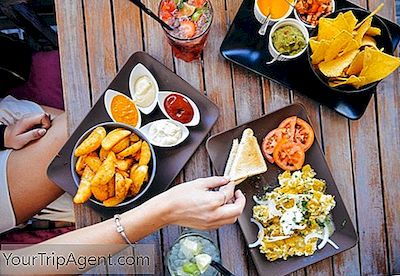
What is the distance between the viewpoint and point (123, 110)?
1510mm

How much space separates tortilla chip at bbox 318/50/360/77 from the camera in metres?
1.42

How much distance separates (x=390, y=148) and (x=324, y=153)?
0.56 ft

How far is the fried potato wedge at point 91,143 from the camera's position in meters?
1.43

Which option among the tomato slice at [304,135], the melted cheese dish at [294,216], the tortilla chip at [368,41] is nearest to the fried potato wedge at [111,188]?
the melted cheese dish at [294,216]

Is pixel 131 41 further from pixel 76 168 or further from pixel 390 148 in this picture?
pixel 390 148

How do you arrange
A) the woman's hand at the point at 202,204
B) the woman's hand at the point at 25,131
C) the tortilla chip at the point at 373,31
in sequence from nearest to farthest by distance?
1. the woman's hand at the point at 202,204
2. the tortilla chip at the point at 373,31
3. the woman's hand at the point at 25,131

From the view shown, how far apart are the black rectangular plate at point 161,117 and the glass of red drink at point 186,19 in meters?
0.11

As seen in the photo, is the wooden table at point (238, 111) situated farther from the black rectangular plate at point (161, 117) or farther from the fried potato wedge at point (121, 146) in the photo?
the fried potato wedge at point (121, 146)

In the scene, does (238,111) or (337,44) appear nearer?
(337,44)

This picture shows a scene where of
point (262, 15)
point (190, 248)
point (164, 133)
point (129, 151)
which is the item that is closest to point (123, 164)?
point (129, 151)

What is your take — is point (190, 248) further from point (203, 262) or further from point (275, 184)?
point (275, 184)

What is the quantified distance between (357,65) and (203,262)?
23.4 inches

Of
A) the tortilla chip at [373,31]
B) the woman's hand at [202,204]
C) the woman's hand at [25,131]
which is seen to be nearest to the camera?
the woman's hand at [202,204]

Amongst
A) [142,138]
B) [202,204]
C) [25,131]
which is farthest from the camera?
[25,131]
